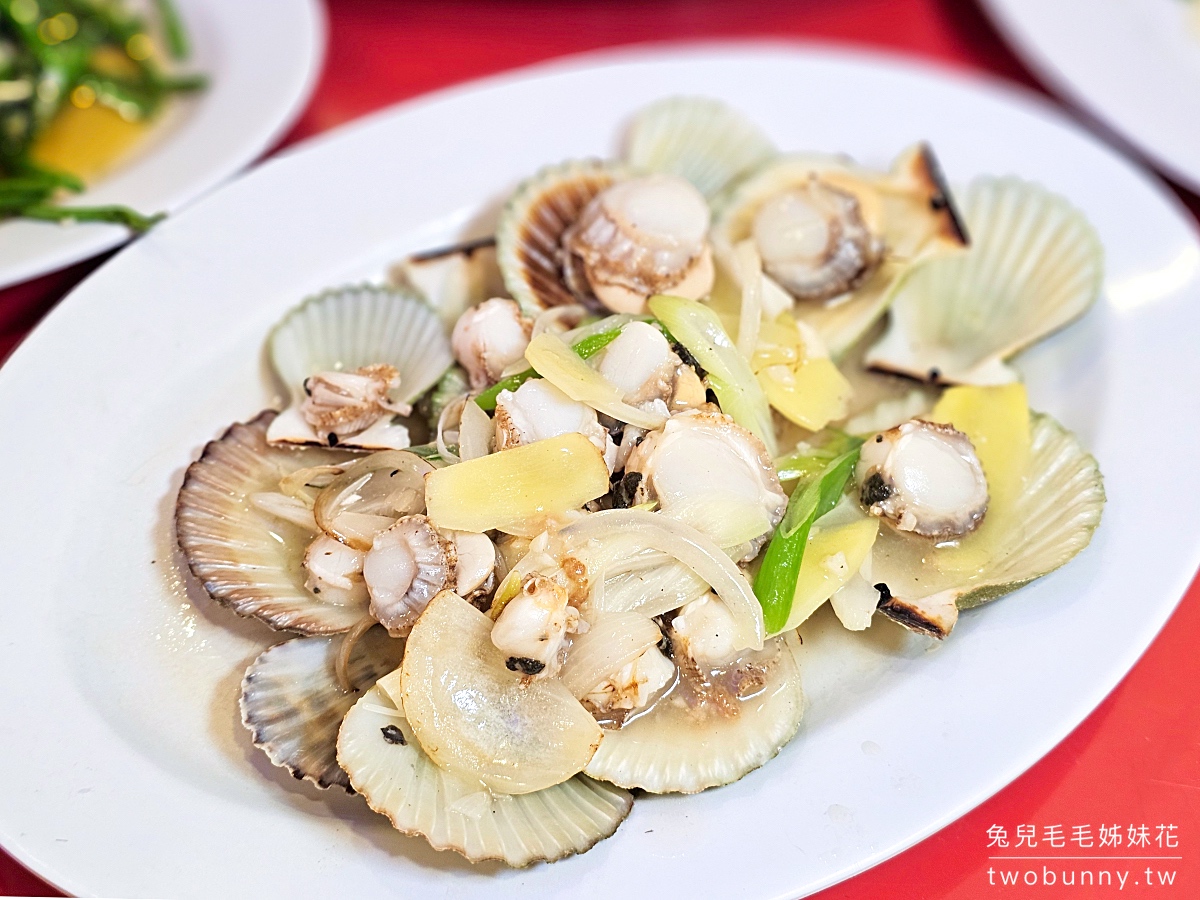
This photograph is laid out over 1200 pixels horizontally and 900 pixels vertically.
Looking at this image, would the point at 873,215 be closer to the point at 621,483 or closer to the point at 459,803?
the point at 621,483

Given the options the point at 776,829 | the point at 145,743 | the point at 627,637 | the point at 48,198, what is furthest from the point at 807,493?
the point at 48,198

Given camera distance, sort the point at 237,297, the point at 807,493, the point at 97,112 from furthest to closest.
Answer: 1. the point at 97,112
2. the point at 237,297
3. the point at 807,493

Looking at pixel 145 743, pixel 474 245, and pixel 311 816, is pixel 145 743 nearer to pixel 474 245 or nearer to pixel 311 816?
pixel 311 816

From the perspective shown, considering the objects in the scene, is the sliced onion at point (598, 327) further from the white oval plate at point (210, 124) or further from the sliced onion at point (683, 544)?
the white oval plate at point (210, 124)

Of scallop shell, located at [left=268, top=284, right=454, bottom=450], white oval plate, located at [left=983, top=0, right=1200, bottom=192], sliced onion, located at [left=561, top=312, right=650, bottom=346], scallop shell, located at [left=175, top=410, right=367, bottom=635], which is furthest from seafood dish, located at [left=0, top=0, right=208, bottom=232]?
white oval plate, located at [left=983, top=0, right=1200, bottom=192]

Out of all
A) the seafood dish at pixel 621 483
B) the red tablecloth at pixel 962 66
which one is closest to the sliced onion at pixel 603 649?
the seafood dish at pixel 621 483

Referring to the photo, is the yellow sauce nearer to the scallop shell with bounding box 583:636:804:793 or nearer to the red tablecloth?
the red tablecloth
